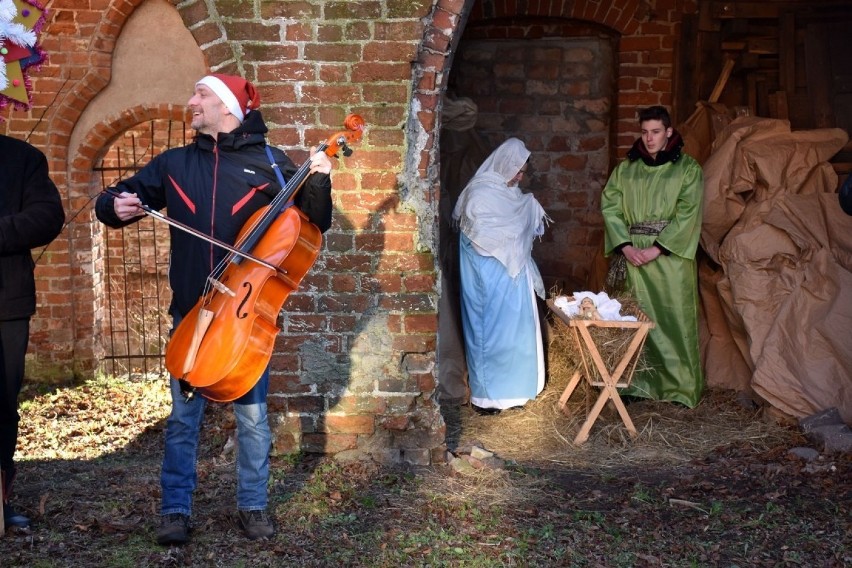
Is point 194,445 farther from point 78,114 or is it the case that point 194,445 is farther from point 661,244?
point 78,114

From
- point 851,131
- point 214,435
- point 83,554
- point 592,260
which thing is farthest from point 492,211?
point 83,554

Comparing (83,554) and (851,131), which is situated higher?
(851,131)

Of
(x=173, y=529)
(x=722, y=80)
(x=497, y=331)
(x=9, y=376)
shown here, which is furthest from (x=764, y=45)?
(x=9, y=376)

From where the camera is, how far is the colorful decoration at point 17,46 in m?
4.09

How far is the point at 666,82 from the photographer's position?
7.68 m

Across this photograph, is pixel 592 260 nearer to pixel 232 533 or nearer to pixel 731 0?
pixel 731 0

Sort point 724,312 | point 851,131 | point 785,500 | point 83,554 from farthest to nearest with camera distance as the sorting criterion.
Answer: point 851,131 → point 724,312 → point 785,500 → point 83,554

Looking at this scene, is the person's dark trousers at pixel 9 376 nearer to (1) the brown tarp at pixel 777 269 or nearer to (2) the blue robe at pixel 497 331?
(2) the blue robe at pixel 497 331

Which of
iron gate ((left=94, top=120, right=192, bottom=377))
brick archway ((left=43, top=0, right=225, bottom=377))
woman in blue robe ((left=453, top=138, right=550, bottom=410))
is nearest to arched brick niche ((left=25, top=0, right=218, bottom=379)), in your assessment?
brick archway ((left=43, top=0, right=225, bottom=377))

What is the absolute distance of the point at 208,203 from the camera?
4039mm

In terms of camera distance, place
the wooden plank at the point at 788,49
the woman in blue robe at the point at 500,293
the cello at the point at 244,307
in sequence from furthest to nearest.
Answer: the wooden plank at the point at 788,49 < the woman in blue robe at the point at 500,293 < the cello at the point at 244,307

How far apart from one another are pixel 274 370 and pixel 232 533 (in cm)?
113

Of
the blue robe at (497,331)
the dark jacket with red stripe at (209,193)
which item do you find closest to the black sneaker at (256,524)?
the dark jacket with red stripe at (209,193)

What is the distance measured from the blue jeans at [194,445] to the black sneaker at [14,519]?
26.2 inches
